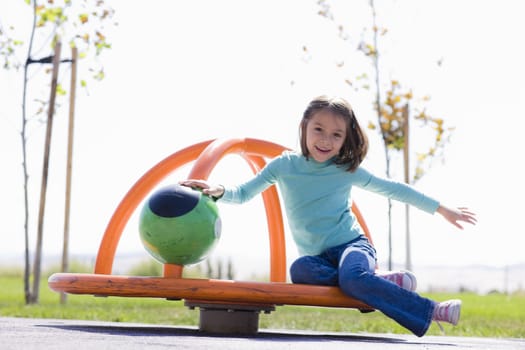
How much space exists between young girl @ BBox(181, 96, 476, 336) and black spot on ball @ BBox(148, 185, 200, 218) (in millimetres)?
111

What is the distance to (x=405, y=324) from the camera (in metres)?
3.67

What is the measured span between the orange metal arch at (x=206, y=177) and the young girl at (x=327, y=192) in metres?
0.34

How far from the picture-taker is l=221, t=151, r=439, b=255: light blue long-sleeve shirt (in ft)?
13.1

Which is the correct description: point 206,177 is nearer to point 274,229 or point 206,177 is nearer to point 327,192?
point 327,192

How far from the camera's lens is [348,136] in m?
4.03

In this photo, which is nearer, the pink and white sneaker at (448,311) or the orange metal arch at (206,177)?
the pink and white sneaker at (448,311)

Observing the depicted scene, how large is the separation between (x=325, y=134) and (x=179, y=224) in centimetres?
87

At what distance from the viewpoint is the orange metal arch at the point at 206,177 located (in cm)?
433

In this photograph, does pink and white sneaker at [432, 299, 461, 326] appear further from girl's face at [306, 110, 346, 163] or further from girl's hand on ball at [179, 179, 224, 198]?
girl's hand on ball at [179, 179, 224, 198]

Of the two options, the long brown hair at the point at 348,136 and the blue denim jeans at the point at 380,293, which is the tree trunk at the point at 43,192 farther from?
the blue denim jeans at the point at 380,293

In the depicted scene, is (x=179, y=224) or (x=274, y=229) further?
(x=274, y=229)

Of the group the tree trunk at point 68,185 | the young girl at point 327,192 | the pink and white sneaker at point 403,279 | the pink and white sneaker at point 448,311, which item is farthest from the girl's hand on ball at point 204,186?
the tree trunk at point 68,185

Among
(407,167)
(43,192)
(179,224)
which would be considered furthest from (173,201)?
(407,167)

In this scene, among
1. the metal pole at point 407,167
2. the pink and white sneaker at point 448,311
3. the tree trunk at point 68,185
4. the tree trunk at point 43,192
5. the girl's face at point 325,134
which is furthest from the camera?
the metal pole at point 407,167
